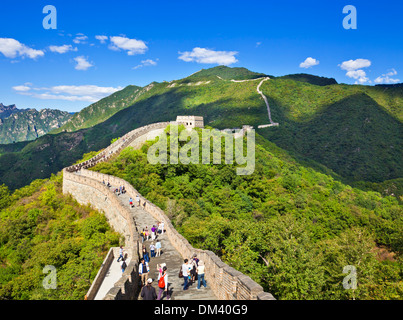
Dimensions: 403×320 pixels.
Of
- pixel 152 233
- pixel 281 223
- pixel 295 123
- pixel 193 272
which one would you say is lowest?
pixel 281 223

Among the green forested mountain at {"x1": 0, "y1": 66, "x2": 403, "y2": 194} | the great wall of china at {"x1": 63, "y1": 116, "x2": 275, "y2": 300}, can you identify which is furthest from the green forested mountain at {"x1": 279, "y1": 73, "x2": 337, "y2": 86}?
the great wall of china at {"x1": 63, "y1": 116, "x2": 275, "y2": 300}

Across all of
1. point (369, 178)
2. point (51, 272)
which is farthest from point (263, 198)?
point (369, 178)

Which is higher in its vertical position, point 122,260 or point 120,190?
point 120,190

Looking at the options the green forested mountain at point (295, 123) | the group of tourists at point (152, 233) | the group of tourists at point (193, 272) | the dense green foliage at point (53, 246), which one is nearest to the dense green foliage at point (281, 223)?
the group of tourists at point (152, 233)

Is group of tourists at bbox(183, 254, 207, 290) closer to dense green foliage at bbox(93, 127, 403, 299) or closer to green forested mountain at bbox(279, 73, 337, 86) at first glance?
dense green foliage at bbox(93, 127, 403, 299)

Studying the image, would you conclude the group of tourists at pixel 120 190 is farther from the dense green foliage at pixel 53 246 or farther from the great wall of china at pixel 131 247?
the dense green foliage at pixel 53 246

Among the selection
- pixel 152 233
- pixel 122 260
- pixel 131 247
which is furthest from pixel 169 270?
pixel 122 260

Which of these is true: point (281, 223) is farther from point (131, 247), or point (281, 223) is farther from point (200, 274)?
point (200, 274)
